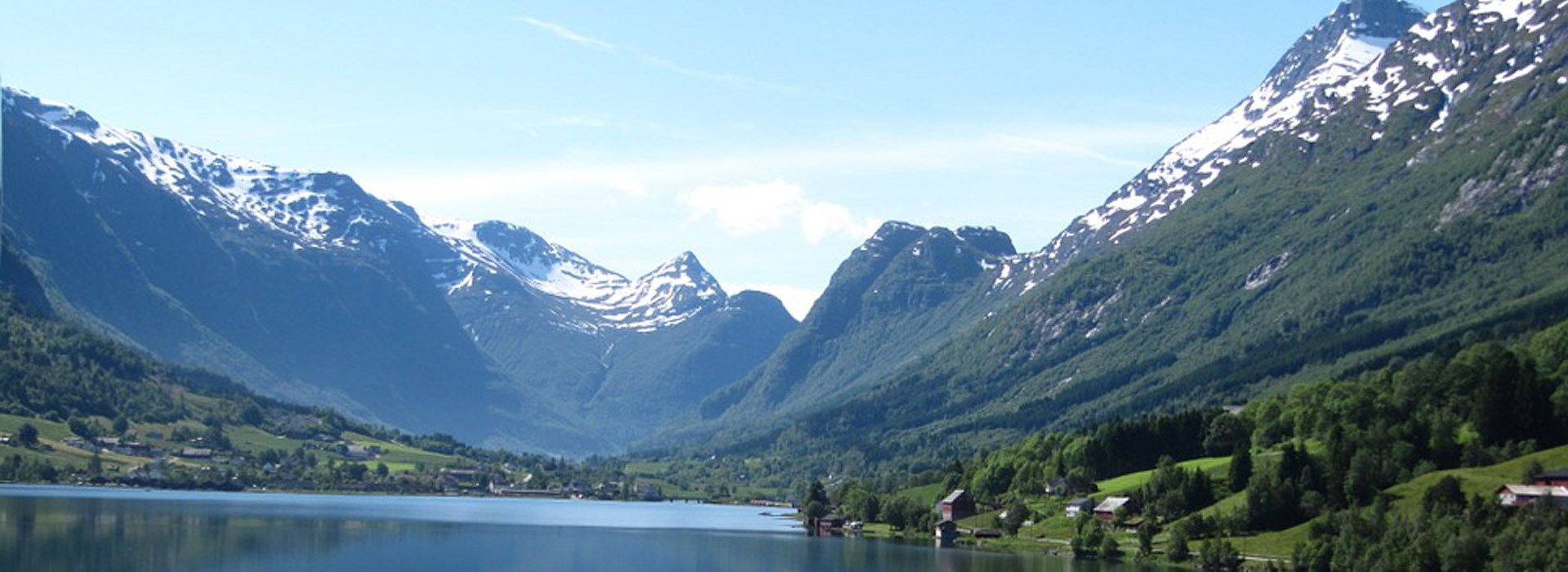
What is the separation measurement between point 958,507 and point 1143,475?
62.3ft

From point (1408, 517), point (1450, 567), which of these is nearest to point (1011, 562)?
point (1408, 517)

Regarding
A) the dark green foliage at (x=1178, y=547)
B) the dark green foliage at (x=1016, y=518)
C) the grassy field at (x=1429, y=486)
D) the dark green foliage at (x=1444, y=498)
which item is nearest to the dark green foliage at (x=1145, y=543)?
the dark green foliage at (x=1178, y=547)

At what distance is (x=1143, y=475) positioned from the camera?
153 m

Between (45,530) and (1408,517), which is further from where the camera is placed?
(45,530)

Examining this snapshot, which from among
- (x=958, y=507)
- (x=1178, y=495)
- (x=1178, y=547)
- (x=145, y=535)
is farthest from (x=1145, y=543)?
(x=145, y=535)

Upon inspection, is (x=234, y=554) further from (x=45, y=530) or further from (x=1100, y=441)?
(x=1100, y=441)

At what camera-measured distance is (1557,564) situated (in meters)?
81.5

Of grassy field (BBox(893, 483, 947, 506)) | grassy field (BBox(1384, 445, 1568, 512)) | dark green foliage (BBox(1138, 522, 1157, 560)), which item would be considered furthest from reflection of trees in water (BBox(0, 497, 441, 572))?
grassy field (BBox(1384, 445, 1568, 512))

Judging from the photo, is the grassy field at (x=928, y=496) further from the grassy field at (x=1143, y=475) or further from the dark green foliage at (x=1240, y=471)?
the dark green foliage at (x=1240, y=471)

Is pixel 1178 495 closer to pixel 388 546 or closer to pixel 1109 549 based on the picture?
pixel 1109 549

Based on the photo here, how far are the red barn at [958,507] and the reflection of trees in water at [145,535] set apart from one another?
5060cm

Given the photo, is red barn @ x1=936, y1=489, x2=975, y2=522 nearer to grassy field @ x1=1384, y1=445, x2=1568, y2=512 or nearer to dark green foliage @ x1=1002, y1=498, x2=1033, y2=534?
dark green foliage @ x1=1002, y1=498, x2=1033, y2=534

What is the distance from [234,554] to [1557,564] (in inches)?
3014

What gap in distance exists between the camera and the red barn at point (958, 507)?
6383 inches
